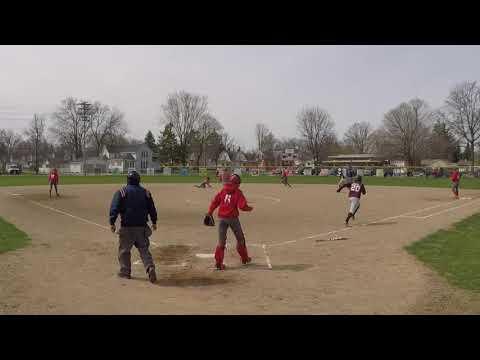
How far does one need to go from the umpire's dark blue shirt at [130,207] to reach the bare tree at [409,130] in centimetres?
9340

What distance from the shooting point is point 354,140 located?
138375mm

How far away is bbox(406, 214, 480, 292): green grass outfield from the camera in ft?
25.6

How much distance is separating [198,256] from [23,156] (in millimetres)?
139995

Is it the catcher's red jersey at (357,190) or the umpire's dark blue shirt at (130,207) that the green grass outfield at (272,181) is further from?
the umpire's dark blue shirt at (130,207)

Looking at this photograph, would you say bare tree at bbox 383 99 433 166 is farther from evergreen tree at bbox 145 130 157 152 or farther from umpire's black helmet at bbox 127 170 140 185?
umpire's black helmet at bbox 127 170 140 185

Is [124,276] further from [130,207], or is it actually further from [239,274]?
[239,274]

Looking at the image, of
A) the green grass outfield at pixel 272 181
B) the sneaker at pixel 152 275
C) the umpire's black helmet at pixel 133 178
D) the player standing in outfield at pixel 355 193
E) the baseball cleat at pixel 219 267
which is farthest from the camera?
the green grass outfield at pixel 272 181

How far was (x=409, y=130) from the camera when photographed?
93.8 metres

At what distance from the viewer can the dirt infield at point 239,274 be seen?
6.13m

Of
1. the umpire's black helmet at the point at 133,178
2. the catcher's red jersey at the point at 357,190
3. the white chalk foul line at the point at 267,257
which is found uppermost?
the umpire's black helmet at the point at 133,178

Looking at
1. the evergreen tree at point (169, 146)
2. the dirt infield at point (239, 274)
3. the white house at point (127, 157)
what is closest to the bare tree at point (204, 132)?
the evergreen tree at point (169, 146)

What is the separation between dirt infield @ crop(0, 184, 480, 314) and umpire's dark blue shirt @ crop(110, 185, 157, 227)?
3.56 ft
